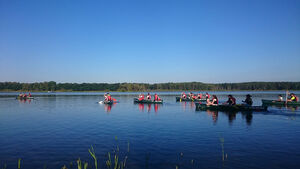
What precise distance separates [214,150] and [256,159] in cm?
203

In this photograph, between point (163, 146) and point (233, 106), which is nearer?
point (163, 146)

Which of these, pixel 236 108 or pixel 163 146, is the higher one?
pixel 236 108

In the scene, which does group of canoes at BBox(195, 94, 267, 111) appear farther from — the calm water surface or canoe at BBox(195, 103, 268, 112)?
the calm water surface

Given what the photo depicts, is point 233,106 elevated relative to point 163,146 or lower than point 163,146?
elevated

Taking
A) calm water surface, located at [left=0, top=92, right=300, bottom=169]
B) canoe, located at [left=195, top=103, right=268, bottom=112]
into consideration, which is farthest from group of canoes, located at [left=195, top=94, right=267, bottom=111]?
calm water surface, located at [left=0, top=92, right=300, bottom=169]

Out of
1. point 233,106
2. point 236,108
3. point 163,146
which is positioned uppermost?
point 233,106

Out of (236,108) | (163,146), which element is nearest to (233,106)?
(236,108)

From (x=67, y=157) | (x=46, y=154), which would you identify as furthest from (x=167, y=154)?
(x=46, y=154)

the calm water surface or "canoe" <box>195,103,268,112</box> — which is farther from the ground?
"canoe" <box>195,103,268,112</box>

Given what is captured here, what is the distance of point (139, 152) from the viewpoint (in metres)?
10.8

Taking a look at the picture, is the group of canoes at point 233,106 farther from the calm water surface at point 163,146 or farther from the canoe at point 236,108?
the calm water surface at point 163,146

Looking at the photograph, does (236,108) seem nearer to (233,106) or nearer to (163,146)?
(233,106)

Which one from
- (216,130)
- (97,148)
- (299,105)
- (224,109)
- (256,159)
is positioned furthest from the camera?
(299,105)

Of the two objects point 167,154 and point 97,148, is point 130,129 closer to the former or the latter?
point 97,148
